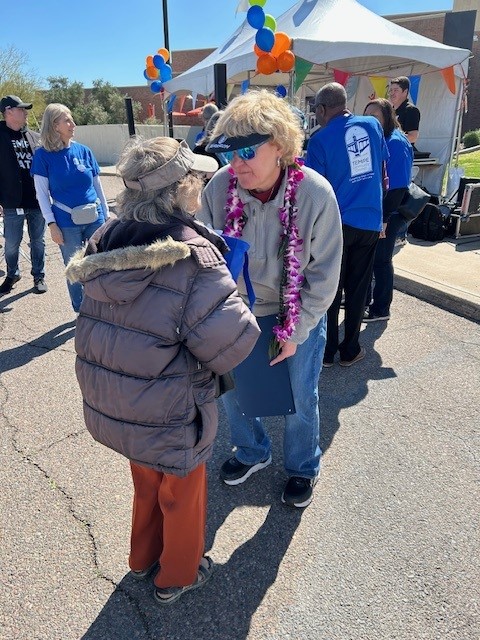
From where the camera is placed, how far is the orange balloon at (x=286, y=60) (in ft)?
24.5

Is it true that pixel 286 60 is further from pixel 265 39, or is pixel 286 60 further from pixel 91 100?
pixel 91 100

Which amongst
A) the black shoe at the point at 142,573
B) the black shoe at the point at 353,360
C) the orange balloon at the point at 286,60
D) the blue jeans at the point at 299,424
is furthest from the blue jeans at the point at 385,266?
the orange balloon at the point at 286,60

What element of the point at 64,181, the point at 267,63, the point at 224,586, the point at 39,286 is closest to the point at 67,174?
the point at 64,181

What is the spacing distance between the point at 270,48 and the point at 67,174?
485 centimetres

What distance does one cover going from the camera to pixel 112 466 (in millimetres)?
2699

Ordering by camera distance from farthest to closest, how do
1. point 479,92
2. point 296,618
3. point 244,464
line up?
point 479,92 < point 244,464 < point 296,618

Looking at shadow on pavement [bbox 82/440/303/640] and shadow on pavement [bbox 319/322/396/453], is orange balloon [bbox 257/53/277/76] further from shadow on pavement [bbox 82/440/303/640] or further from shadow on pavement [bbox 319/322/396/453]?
shadow on pavement [bbox 82/440/303/640]

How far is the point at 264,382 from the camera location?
7.27 ft

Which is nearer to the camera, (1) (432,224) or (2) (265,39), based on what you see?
(1) (432,224)

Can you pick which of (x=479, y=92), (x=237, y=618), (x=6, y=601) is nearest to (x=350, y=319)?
(x=237, y=618)

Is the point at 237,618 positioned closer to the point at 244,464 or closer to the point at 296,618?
the point at 296,618

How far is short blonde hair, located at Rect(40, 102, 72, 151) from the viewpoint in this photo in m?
3.95

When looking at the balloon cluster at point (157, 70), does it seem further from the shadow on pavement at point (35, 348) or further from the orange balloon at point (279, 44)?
the shadow on pavement at point (35, 348)

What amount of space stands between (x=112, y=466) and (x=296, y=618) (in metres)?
1.30
